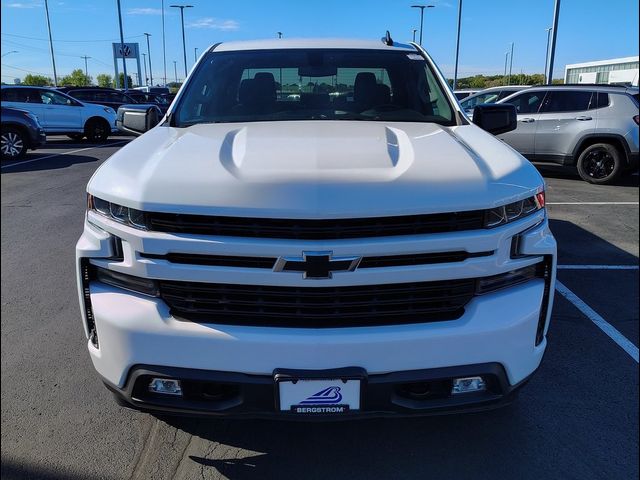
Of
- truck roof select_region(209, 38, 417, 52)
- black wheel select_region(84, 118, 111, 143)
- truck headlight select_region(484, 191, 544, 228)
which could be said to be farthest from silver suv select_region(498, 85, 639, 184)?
black wheel select_region(84, 118, 111, 143)

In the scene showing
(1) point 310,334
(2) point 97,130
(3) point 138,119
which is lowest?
(2) point 97,130

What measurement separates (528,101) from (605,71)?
182 feet

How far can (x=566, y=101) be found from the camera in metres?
10.5

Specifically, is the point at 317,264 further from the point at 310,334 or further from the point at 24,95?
the point at 24,95

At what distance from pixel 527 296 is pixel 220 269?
4.03 feet

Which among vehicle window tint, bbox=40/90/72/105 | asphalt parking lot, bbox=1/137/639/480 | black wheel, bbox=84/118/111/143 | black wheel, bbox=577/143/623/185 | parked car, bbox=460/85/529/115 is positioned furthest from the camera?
black wheel, bbox=84/118/111/143

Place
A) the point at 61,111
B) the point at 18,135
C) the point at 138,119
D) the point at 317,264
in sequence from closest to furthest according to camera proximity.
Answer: the point at 317,264, the point at 138,119, the point at 18,135, the point at 61,111

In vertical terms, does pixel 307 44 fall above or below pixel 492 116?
above

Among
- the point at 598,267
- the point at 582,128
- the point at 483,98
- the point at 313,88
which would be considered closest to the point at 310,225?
the point at 313,88

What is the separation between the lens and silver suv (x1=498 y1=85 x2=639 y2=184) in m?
9.88

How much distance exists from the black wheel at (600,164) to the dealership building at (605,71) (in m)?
43.4

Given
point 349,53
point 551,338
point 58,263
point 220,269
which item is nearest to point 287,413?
point 220,269

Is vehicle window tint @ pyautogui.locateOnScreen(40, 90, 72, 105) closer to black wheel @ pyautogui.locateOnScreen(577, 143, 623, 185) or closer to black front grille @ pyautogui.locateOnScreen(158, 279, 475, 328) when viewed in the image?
black wheel @ pyautogui.locateOnScreen(577, 143, 623, 185)

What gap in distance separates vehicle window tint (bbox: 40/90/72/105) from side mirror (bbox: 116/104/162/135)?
14.9m
